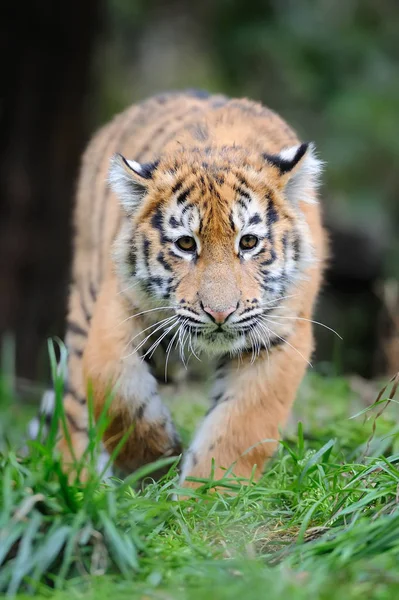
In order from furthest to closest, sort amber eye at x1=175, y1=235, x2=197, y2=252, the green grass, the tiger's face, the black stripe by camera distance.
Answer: the black stripe < amber eye at x1=175, y1=235, x2=197, y2=252 < the tiger's face < the green grass

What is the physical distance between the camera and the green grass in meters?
3.15

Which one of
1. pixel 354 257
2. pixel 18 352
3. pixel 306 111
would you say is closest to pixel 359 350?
pixel 354 257

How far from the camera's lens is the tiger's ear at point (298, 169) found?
499cm

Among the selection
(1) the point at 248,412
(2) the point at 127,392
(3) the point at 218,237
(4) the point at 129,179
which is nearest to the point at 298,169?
(3) the point at 218,237

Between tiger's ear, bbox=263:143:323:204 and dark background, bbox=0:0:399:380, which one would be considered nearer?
tiger's ear, bbox=263:143:323:204

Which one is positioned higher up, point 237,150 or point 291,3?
point 291,3

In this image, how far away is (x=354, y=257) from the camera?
12320 millimetres

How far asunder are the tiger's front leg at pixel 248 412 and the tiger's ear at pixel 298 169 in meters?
0.76

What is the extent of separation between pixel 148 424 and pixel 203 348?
0.59 m

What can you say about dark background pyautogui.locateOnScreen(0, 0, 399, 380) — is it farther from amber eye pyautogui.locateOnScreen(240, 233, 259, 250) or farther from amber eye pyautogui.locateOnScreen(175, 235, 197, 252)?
amber eye pyautogui.locateOnScreen(175, 235, 197, 252)

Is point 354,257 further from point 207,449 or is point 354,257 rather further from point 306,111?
point 207,449

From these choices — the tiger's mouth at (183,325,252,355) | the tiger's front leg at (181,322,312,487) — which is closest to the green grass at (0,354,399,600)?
the tiger's front leg at (181,322,312,487)

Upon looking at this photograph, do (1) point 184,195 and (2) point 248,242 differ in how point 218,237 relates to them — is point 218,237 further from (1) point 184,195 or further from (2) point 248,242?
(1) point 184,195

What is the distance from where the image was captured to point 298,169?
5.02 meters
